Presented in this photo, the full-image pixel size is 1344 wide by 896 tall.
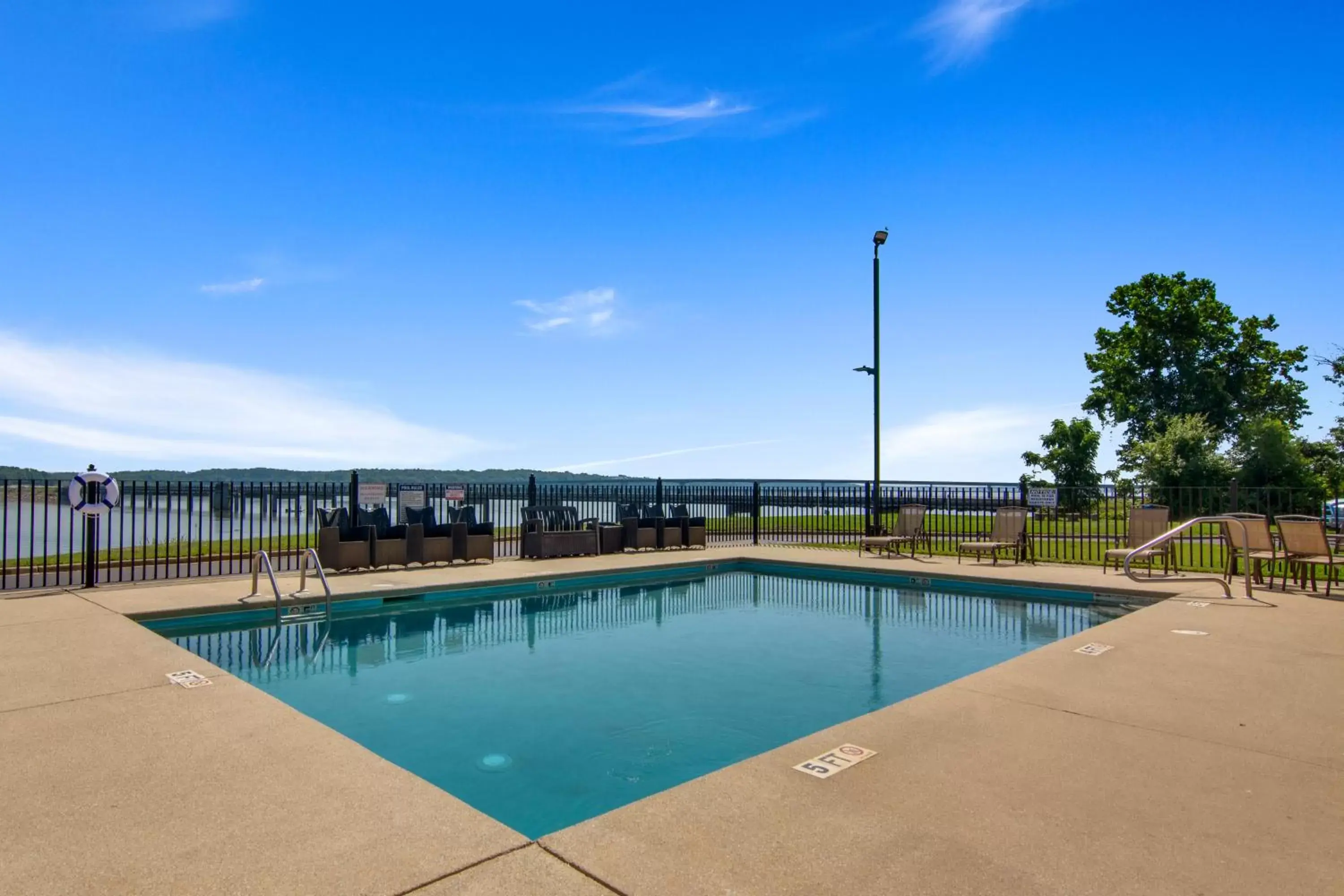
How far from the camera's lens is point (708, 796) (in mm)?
3014

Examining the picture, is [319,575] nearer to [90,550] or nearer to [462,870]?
[90,550]

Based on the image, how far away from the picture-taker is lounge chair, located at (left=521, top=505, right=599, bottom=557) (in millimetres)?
12797

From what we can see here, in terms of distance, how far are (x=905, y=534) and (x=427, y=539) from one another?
824 centimetres

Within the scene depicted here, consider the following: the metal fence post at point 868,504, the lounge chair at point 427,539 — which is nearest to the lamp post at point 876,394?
the metal fence post at point 868,504

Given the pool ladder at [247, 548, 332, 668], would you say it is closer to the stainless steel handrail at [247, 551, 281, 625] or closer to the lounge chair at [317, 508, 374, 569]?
the stainless steel handrail at [247, 551, 281, 625]

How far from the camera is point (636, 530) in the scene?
14.3m

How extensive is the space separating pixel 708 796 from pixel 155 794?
2.26 m

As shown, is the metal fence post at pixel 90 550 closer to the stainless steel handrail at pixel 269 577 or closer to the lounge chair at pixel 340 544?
the stainless steel handrail at pixel 269 577

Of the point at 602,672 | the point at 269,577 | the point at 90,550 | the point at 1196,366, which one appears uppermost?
the point at 1196,366

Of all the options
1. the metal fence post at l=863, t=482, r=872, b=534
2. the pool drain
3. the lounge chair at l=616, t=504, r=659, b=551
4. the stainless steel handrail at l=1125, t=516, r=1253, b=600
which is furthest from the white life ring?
the metal fence post at l=863, t=482, r=872, b=534

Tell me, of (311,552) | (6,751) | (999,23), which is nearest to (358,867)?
(6,751)

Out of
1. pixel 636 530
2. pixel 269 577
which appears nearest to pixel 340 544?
pixel 269 577

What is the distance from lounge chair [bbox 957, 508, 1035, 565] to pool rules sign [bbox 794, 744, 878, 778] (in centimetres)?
946

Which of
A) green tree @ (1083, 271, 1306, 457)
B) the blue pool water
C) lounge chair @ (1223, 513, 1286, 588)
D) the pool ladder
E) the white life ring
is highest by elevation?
green tree @ (1083, 271, 1306, 457)
